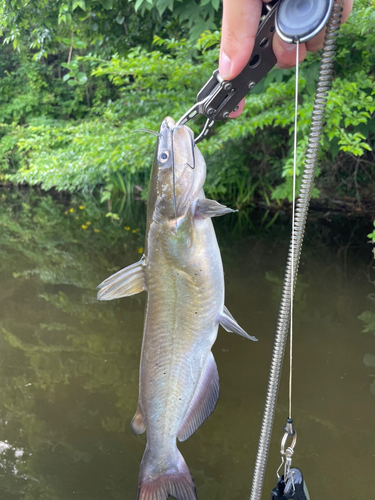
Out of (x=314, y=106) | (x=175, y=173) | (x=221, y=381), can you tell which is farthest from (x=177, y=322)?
(x=221, y=381)

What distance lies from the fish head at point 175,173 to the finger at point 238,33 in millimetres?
187

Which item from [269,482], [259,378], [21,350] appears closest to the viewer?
[269,482]

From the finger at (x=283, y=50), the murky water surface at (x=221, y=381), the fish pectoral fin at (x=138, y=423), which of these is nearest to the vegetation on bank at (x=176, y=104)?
the murky water surface at (x=221, y=381)

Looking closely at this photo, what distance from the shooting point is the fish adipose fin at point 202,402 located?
116 cm

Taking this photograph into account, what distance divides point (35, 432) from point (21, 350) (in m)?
0.91

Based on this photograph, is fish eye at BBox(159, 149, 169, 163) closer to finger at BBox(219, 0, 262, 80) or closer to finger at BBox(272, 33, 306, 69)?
finger at BBox(219, 0, 262, 80)

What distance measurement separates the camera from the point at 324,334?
3088 mm

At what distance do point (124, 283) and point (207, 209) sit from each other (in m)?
0.30

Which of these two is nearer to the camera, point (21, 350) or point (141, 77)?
point (21, 350)

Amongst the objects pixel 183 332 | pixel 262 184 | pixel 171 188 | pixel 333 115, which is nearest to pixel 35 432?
pixel 183 332

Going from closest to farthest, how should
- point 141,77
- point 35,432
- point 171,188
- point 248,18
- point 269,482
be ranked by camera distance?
point 248,18 → point 171,188 → point 269,482 → point 35,432 → point 141,77

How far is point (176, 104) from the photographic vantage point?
4.62 meters

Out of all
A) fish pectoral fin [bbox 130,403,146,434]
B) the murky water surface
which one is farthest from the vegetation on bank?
fish pectoral fin [bbox 130,403,146,434]

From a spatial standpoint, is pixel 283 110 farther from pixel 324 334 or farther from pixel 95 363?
pixel 95 363
